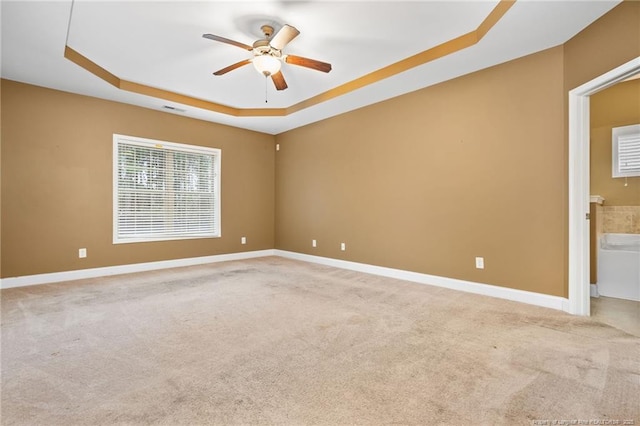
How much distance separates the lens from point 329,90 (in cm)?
439

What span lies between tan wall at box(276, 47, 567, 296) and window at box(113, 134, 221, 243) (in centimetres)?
214

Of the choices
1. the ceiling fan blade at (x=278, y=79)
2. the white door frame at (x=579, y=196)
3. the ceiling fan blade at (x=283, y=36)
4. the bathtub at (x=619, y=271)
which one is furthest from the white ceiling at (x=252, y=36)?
the bathtub at (x=619, y=271)

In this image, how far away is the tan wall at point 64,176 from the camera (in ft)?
12.3

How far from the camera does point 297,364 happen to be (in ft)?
6.23

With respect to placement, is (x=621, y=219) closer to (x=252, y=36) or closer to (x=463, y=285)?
(x=463, y=285)

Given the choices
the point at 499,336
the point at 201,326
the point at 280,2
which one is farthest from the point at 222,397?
the point at 280,2

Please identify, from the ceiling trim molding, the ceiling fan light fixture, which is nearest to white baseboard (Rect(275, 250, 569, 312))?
the ceiling trim molding

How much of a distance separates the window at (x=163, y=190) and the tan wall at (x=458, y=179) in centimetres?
214

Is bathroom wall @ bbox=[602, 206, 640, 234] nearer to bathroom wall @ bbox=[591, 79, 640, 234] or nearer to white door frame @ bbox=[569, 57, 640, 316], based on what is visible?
bathroom wall @ bbox=[591, 79, 640, 234]

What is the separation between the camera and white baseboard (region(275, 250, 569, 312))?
2.94 meters

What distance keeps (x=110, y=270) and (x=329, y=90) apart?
14.2 ft

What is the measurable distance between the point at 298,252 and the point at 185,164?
271cm

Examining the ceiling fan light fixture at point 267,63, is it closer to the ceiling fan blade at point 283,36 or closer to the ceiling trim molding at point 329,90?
the ceiling fan blade at point 283,36

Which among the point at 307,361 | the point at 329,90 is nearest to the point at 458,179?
the point at 329,90
